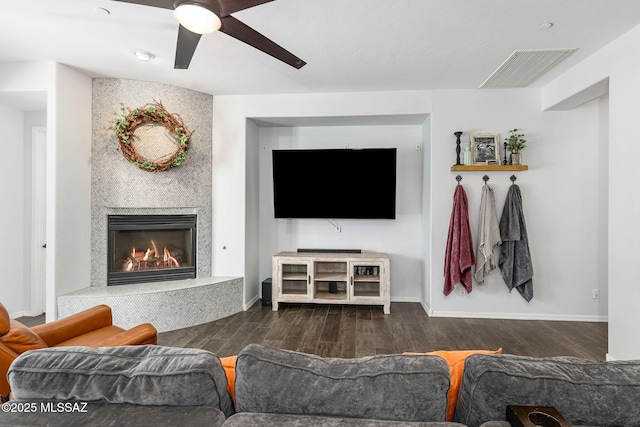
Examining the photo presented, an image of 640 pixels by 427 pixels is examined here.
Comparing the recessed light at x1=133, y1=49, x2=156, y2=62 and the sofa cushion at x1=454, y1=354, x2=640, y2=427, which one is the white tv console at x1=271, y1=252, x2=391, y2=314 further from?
the sofa cushion at x1=454, y1=354, x2=640, y2=427

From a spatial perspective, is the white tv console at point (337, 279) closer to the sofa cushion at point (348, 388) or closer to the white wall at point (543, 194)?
the white wall at point (543, 194)

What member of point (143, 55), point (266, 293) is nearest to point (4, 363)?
point (143, 55)

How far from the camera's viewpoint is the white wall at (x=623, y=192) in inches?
93.7

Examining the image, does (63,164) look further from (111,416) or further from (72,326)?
(111,416)

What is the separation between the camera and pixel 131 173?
3506 mm

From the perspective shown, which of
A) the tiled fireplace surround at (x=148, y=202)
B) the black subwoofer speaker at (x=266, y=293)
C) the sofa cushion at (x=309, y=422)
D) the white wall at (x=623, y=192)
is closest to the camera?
the sofa cushion at (x=309, y=422)

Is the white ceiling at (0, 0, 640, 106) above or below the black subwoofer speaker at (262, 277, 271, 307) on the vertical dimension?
above

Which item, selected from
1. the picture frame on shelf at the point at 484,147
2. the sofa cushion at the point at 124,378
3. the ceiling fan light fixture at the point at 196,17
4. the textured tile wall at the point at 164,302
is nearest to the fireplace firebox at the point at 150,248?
the textured tile wall at the point at 164,302

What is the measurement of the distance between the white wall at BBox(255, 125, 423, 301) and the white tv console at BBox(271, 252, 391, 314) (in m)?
0.28

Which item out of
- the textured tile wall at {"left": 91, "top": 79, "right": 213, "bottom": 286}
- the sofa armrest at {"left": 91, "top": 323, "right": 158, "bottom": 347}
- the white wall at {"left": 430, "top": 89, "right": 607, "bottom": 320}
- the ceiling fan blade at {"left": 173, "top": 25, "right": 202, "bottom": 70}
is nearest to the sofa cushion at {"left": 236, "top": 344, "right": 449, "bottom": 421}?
the sofa armrest at {"left": 91, "top": 323, "right": 158, "bottom": 347}

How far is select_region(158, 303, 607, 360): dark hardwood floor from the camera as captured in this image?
2906 millimetres

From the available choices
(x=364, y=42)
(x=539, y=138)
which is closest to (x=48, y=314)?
(x=364, y=42)

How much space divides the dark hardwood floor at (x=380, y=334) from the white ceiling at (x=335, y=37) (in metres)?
Answer: 2.72

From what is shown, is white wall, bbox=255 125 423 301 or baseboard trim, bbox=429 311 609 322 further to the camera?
white wall, bbox=255 125 423 301
